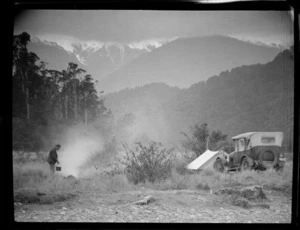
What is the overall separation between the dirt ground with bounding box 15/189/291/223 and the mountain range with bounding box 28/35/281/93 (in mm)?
1838

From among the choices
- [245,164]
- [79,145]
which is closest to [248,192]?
[245,164]

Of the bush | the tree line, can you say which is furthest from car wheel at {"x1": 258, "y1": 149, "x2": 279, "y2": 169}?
the tree line

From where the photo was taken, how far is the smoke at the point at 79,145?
5949 mm

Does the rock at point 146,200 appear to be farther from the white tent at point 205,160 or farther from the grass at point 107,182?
the white tent at point 205,160

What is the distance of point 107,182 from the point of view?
19.6ft

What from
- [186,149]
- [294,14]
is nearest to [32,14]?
[186,149]

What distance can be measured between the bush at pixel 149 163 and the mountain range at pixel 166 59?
1.07m

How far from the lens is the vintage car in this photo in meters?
5.85

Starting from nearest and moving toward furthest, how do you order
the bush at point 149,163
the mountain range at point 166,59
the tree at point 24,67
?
the tree at point 24,67
the mountain range at point 166,59
the bush at point 149,163

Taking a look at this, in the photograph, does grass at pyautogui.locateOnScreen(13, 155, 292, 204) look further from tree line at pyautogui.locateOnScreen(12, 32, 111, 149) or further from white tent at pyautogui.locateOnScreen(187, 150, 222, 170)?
tree line at pyautogui.locateOnScreen(12, 32, 111, 149)

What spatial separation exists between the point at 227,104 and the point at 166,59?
1.23 m

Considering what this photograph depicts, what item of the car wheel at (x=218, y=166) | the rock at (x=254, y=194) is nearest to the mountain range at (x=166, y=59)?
the car wheel at (x=218, y=166)

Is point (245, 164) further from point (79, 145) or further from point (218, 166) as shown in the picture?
point (79, 145)

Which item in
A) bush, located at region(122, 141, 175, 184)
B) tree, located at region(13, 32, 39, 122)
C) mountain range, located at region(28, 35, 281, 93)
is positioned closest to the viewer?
tree, located at region(13, 32, 39, 122)
